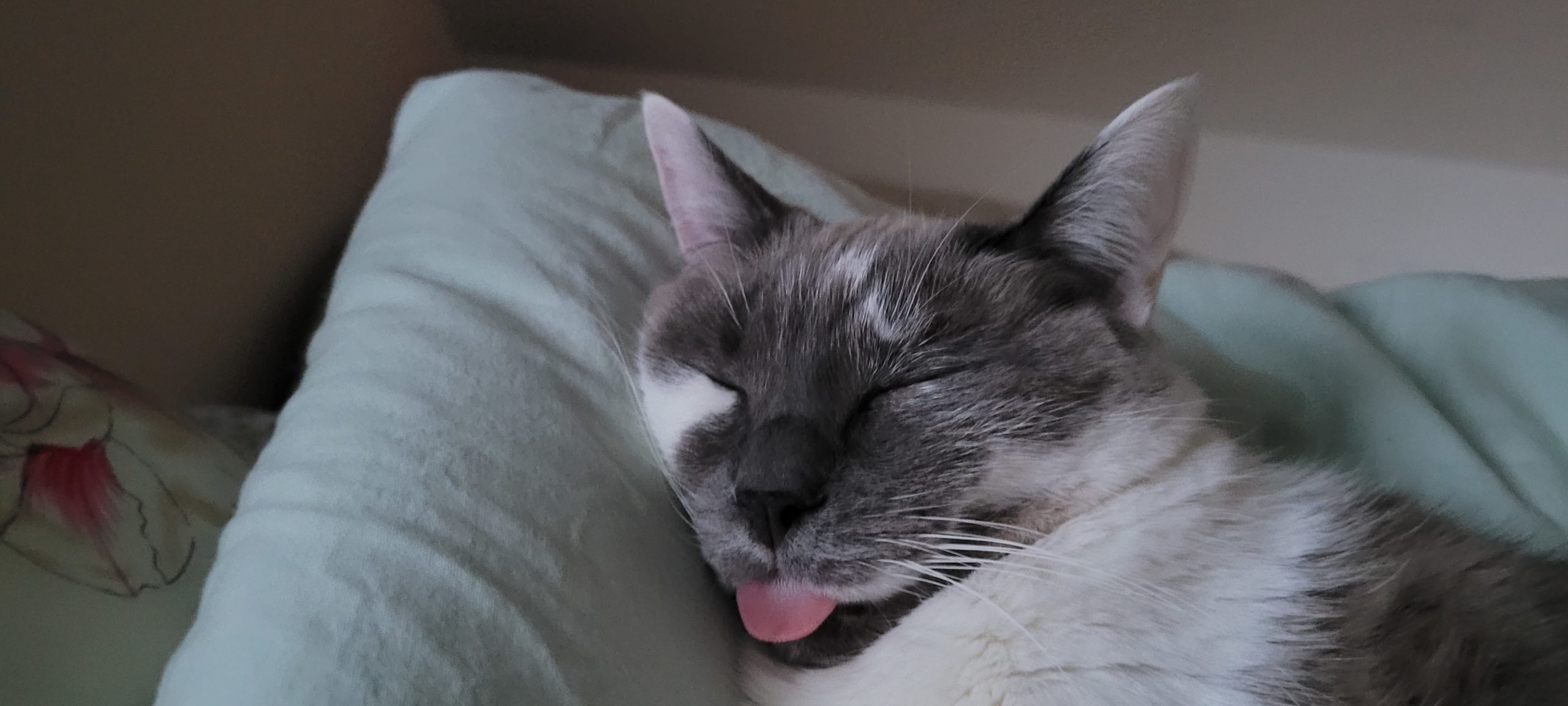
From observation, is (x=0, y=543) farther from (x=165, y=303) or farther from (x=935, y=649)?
(x=935, y=649)

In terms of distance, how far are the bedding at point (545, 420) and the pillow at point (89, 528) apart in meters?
0.09

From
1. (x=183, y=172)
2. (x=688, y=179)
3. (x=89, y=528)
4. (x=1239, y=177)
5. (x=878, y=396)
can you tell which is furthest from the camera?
(x=1239, y=177)

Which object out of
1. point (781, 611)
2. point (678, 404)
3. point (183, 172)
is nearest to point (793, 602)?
point (781, 611)

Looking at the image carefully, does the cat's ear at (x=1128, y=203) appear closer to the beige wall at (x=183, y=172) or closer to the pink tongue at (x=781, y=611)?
the pink tongue at (x=781, y=611)

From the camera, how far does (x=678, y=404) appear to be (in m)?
0.91

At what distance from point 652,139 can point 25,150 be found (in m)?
0.69

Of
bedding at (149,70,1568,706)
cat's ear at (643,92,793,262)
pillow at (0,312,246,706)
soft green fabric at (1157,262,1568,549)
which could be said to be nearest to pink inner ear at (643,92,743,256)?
cat's ear at (643,92,793,262)

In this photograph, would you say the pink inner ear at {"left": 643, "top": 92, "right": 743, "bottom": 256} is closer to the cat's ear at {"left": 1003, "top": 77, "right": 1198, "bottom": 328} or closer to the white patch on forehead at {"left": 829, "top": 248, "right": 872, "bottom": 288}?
the white patch on forehead at {"left": 829, "top": 248, "right": 872, "bottom": 288}

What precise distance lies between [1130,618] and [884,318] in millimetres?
343

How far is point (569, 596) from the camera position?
2.27 ft

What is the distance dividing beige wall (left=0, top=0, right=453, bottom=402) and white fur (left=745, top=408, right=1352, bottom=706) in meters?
0.94

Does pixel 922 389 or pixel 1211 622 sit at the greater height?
pixel 922 389

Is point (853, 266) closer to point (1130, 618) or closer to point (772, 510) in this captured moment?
point (772, 510)

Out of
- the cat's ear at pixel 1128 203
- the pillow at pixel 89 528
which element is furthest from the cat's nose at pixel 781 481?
the pillow at pixel 89 528
